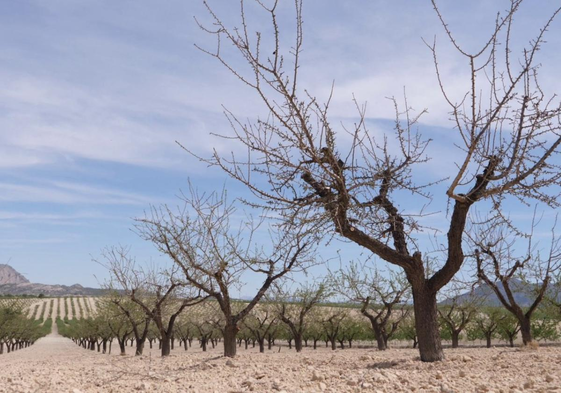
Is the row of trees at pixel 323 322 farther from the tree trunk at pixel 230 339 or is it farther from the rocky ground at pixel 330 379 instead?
the rocky ground at pixel 330 379

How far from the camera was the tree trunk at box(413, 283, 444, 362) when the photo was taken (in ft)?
29.0

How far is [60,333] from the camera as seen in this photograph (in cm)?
9612

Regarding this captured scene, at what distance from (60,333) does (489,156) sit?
102567 millimetres

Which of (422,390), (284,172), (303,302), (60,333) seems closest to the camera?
(422,390)

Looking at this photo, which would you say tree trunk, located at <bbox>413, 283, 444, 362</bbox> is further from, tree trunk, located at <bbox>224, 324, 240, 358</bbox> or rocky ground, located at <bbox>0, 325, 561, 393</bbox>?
tree trunk, located at <bbox>224, 324, 240, 358</bbox>

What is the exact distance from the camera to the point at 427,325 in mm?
8891

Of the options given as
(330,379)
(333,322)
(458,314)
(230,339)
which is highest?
(458,314)

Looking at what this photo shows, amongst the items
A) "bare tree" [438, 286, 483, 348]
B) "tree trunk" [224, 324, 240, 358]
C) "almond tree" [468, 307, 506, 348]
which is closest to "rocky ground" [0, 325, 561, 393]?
"tree trunk" [224, 324, 240, 358]

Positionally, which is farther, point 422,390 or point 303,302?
point 303,302

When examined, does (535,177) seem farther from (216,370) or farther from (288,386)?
(216,370)

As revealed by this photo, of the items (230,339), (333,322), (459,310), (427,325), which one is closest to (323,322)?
(333,322)

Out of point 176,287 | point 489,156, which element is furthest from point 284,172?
point 176,287

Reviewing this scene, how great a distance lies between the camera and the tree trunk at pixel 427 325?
883cm

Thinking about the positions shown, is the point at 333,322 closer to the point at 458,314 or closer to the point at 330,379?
the point at 458,314
